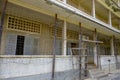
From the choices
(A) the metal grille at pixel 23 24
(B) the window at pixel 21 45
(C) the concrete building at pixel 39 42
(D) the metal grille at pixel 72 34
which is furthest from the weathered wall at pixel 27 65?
(D) the metal grille at pixel 72 34

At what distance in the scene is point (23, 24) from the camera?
28.3 ft

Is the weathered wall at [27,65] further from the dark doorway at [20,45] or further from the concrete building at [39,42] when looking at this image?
the dark doorway at [20,45]

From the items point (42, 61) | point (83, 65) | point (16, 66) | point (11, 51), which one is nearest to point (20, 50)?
point (11, 51)

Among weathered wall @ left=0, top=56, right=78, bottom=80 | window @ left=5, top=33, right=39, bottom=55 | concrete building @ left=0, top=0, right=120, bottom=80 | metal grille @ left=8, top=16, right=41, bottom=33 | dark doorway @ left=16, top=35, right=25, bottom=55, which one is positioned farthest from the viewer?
dark doorway @ left=16, top=35, right=25, bottom=55

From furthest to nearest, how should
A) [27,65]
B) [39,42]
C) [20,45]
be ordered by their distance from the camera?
[39,42] → [20,45] → [27,65]

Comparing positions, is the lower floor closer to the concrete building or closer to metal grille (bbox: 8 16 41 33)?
the concrete building

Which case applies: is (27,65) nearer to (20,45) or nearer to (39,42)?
(20,45)

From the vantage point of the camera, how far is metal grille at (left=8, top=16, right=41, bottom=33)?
813 cm

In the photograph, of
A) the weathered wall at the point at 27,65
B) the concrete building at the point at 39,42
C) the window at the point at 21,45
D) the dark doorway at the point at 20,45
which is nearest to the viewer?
the weathered wall at the point at 27,65

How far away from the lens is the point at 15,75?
564cm

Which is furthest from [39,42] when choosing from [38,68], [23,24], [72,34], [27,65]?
[72,34]

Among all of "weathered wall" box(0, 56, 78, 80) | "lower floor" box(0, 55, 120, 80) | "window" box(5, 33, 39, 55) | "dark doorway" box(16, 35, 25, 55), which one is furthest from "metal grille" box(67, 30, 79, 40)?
"dark doorway" box(16, 35, 25, 55)

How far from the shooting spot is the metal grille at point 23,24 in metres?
8.13

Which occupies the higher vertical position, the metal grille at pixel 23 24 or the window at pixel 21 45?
the metal grille at pixel 23 24
